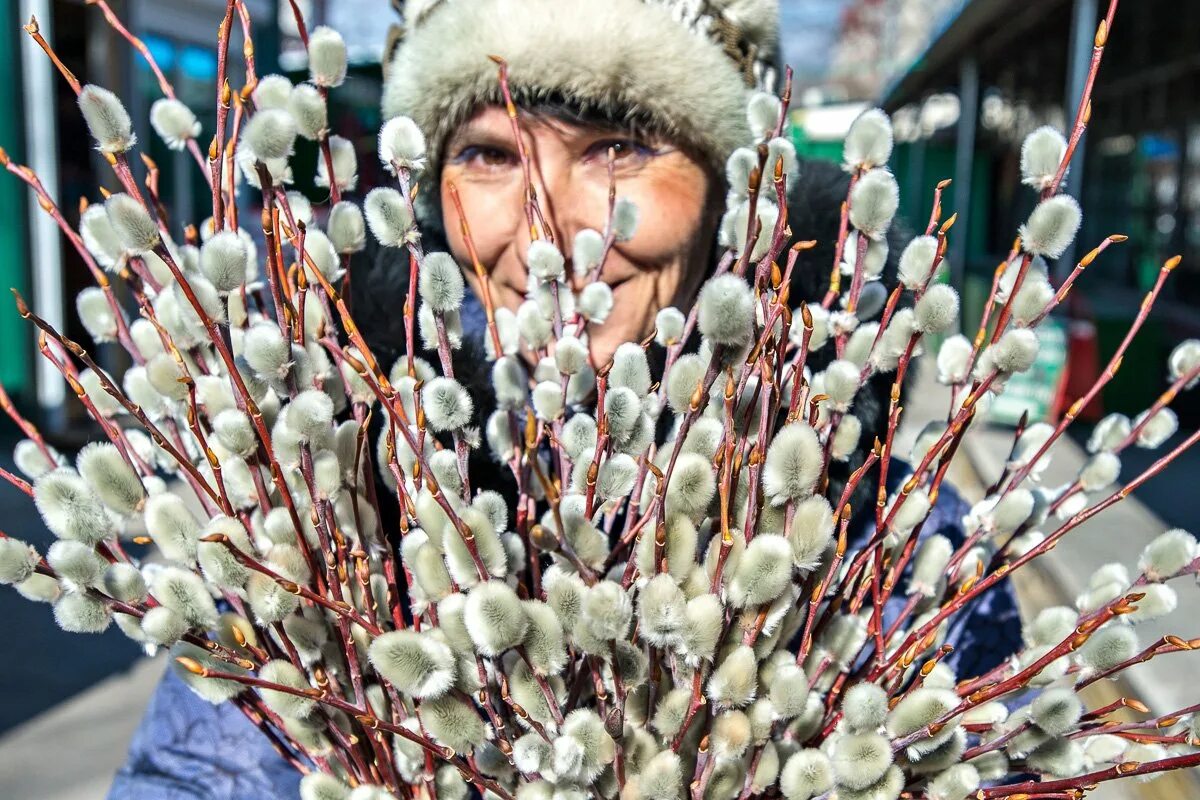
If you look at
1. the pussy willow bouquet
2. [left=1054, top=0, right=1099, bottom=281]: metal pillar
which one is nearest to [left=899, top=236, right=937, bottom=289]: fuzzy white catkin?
the pussy willow bouquet

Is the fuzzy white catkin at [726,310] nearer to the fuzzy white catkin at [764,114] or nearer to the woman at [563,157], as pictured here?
the fuzzy white catkin at [764,114]

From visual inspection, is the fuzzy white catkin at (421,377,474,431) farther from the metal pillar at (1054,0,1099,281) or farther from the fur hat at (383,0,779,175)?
the metal pillar at (1054,0,1099,281)

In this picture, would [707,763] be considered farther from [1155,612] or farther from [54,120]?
[54,120]

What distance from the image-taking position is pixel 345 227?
25.9 inches

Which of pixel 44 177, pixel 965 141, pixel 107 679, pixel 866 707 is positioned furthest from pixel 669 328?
pixel 965 141

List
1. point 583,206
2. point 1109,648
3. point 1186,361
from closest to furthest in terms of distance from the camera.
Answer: point 1109,648 < point 1186,361 < point 583,206

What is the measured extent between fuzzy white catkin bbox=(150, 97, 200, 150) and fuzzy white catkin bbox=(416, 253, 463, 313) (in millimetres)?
269

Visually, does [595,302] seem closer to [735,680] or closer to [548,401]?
[548,401]

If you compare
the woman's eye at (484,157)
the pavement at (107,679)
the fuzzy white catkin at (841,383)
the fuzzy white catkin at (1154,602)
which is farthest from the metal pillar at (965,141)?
the fuzzy white catkin at (841,383)

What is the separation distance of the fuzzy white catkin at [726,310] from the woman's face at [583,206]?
0.44 meters

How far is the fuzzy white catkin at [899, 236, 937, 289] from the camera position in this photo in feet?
2.10

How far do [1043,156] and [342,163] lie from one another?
0.45m

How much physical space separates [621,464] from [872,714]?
0.20m

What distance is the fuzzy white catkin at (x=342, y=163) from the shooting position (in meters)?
0.69
